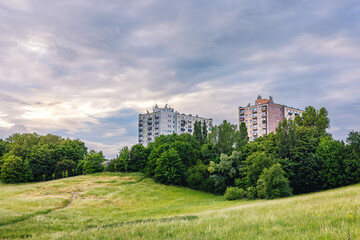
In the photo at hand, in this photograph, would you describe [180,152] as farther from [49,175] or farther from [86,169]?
[49,175]

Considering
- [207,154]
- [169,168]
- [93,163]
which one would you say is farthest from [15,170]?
[207,154]

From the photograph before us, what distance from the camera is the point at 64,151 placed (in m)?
104

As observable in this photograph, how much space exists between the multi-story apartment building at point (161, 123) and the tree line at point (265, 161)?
3060 inches

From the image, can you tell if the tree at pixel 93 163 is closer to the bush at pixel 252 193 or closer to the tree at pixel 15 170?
the tree at pixel 15 170

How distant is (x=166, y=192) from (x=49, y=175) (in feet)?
185

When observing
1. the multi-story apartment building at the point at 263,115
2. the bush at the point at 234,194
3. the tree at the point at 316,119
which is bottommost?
the bush at the point at 234,194

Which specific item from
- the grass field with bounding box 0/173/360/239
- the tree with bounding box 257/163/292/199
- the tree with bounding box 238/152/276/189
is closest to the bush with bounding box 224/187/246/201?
the grass field with bounding box 0/173/360/239

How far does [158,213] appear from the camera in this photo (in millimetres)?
35594

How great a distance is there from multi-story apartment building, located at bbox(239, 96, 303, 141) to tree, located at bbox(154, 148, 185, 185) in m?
79.0

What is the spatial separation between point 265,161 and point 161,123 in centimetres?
11541

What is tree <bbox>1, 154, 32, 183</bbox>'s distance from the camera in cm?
8506

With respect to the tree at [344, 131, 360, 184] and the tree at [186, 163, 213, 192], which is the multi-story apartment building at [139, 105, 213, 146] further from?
the tree at [344, 131, 360, 184]

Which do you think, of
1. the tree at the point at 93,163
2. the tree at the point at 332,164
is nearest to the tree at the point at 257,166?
the tree at the point at 332,164

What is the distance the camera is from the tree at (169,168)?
7350cm
